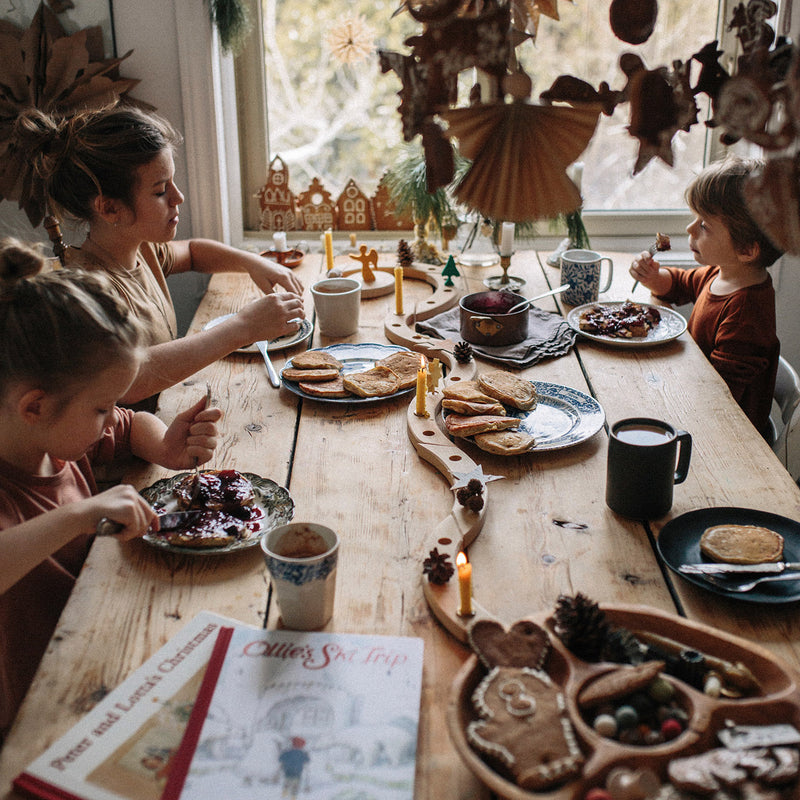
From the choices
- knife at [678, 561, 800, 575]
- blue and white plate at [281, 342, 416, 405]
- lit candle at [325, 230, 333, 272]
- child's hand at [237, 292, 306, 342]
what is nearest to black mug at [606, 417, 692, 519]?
knife at [678, 561, 800, 575]

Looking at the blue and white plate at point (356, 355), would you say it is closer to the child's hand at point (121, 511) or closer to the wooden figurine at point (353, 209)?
the child's hand at point (121, 511)

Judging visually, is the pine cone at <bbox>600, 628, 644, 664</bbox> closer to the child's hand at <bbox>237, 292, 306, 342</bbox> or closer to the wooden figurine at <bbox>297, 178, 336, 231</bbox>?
the child's hand at <bbox>237, 292, 306, 342</bbox>

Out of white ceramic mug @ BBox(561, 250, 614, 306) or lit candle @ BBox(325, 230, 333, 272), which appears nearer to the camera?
white ceramic mug @ BBox(561, 250, 614, 306)

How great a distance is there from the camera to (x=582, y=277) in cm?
207

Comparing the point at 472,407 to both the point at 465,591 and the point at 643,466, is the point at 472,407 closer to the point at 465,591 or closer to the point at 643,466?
the point at 643,466

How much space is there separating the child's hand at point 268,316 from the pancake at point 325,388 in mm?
139

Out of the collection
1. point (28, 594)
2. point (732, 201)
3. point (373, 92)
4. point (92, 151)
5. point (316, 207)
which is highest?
point (373, 92)

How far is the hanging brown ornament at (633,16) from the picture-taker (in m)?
0.89

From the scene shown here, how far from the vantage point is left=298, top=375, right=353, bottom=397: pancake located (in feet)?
5.22

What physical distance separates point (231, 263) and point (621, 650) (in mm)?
1642

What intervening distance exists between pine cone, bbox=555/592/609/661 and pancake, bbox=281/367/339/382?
34.2 inches

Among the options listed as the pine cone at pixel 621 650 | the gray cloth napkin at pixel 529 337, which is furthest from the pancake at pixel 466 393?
the pine cone at pixel 621 650

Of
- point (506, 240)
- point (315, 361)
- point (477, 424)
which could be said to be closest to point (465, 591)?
point (477, 424)

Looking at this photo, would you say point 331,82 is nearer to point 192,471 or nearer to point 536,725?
point 192,471
